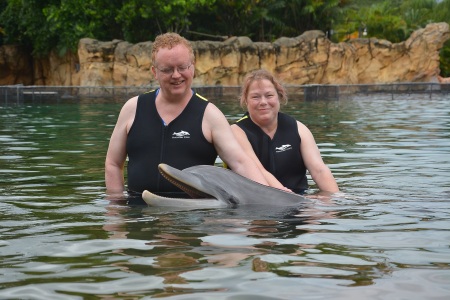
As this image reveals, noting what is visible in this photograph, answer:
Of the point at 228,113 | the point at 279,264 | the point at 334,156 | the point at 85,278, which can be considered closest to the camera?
the point at 85,278

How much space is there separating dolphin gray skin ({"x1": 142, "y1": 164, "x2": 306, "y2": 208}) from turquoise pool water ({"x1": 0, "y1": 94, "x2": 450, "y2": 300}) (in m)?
0.08

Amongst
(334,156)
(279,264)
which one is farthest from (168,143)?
(334,156)

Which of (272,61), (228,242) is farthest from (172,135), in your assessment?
(272,61)

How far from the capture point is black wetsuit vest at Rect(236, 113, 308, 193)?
619 cm

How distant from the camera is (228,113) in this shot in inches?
736

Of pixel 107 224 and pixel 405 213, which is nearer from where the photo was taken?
pixel 107 224

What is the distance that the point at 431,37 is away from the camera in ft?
110

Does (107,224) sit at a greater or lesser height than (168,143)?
lesser

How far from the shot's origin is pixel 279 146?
244 inches

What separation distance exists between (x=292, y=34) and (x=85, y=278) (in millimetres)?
32207

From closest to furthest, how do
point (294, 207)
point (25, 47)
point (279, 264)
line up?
1. point (279, 264)
2. point (294, 207)
3. point (25, 47)

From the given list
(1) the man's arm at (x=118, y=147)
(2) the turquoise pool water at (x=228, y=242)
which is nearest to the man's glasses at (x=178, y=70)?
(1) the man's arm at (x=118, y=147)

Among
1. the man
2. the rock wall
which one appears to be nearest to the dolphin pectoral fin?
the man

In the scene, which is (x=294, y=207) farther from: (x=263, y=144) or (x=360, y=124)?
(x=360, y=124)
